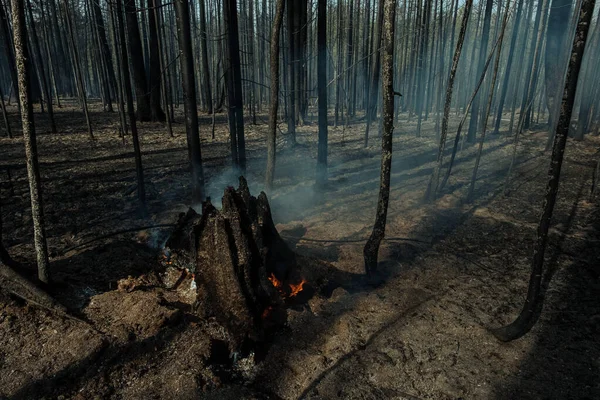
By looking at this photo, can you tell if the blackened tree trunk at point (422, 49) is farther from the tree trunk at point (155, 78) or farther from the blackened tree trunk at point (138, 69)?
the blackened tree trunk at point (138, 69)

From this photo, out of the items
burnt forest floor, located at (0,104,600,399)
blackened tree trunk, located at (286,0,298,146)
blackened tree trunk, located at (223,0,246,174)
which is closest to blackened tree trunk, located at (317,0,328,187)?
burnt forest floor, located at (0,104,600,399)

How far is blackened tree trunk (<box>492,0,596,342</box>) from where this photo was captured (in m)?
3.45

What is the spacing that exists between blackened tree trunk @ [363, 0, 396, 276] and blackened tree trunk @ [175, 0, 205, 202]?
419 centimetres

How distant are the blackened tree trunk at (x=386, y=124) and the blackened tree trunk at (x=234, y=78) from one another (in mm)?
4648

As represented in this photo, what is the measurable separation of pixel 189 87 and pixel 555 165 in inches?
274

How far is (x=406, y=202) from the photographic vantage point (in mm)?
9695

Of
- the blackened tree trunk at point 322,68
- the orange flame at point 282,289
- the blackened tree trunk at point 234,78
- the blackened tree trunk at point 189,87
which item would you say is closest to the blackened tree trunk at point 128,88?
the blackened tree trunk at point 189,87

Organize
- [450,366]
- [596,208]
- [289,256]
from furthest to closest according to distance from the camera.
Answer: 1. [596,208]
2. [289,256]
3. [450,366]

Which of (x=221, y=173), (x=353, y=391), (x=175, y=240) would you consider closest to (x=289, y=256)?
(x=175, y=240)

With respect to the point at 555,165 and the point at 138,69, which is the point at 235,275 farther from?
the point at 138,69

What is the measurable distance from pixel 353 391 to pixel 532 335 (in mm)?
2718

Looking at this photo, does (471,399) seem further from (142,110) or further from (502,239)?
(142,110)

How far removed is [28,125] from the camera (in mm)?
4254

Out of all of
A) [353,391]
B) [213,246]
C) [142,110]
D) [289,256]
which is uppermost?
[142,110]
